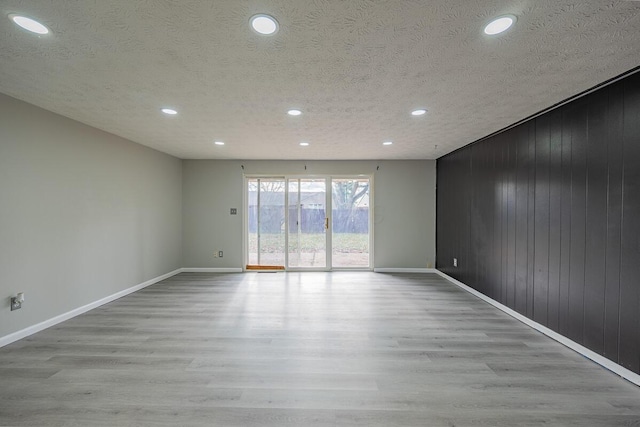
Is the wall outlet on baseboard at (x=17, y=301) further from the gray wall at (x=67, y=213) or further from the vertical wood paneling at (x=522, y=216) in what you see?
the vertical wood paneling at (x=522, y=216)

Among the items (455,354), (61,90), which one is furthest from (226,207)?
(455,354)

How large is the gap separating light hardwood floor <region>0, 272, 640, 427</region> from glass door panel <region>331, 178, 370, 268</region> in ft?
7.23

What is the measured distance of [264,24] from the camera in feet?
4.82

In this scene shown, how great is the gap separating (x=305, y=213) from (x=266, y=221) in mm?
877

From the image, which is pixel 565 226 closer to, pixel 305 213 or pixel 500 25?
pixel 500 25

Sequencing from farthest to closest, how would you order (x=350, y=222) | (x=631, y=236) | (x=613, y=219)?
(x=350, y=222), (x=613, y=219), (x=631, y=236)

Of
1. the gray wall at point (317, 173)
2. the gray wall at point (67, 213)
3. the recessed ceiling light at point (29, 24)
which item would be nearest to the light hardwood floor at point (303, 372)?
the gray wall at point (67, 213)

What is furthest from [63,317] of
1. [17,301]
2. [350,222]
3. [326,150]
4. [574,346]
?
[574,346]

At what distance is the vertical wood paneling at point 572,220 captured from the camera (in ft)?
6.72

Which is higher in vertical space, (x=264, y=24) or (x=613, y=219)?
(x=264, y=24)

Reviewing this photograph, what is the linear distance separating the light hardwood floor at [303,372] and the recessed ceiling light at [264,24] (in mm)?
2363

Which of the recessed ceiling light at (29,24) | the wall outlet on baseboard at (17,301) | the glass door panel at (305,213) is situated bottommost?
the wall outlet on baseboard at (17,301)

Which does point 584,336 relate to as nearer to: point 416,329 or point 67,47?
point 416,329

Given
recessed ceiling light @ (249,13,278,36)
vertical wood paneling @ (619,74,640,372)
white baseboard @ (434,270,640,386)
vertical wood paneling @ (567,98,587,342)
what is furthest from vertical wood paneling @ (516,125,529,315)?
recessed ceiling light @ (249,13,278,36)
